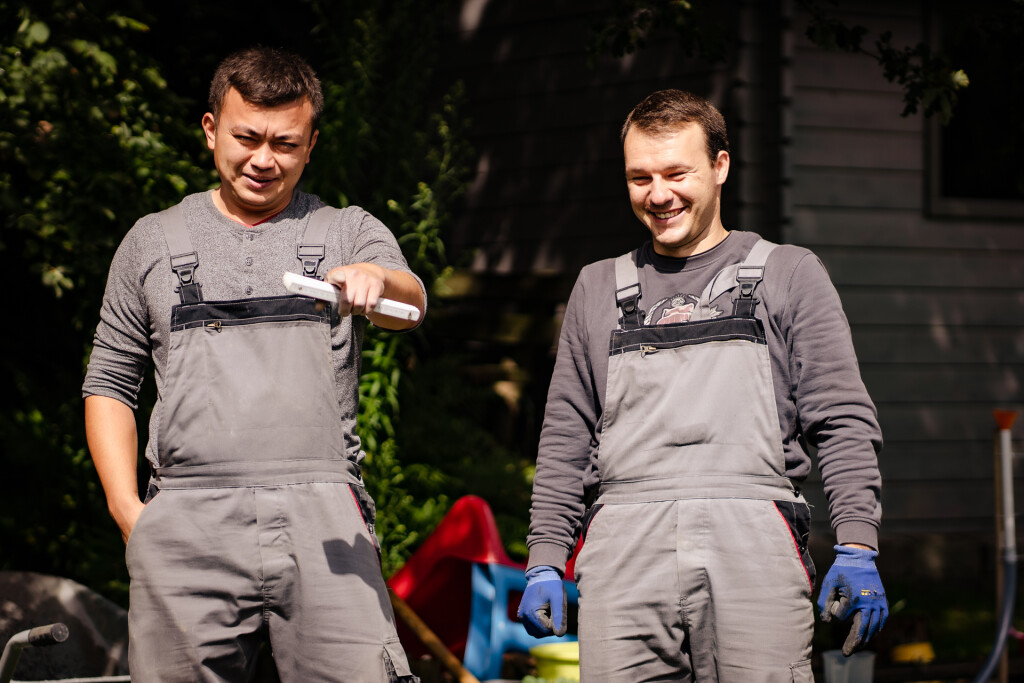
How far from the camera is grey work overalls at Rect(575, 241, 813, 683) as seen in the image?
8.33ft

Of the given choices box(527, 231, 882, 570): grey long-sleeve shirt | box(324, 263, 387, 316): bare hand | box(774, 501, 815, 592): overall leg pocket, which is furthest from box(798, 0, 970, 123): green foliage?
box(324, 263, 387, 316): bare hand

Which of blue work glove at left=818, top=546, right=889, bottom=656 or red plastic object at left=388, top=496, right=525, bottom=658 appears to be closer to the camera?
blue work glove at left=818, top=546, right=889, bottom=656

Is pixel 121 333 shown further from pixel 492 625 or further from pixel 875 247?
pixel 875 247

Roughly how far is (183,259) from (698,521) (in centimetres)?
124

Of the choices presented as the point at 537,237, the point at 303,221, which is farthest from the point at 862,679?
the point at 537,237

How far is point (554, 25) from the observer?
8.61m

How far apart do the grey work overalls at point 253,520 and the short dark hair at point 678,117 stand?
82cm

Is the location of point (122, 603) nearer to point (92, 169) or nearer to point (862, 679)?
point (92, 169)

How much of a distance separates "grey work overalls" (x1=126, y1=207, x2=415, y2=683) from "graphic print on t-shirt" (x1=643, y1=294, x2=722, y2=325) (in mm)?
729

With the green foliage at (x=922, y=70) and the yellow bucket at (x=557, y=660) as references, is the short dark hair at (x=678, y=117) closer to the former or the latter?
the yellow bucket at (x=557, y=660)

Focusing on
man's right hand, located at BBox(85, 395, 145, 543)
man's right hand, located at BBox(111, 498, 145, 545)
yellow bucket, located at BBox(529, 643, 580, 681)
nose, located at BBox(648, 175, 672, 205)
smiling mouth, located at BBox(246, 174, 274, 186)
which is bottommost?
yellow bucket, located at BBox(529, 643, 580, 681)

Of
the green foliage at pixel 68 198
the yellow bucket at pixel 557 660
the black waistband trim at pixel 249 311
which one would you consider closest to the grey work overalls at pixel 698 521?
the black waistband trim at pixel 249 311

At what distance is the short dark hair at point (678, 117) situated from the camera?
110 inches

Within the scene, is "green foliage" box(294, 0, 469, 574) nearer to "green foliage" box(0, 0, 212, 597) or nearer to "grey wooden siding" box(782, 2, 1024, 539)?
"green foliage" box(0, 0, 212, 597)
